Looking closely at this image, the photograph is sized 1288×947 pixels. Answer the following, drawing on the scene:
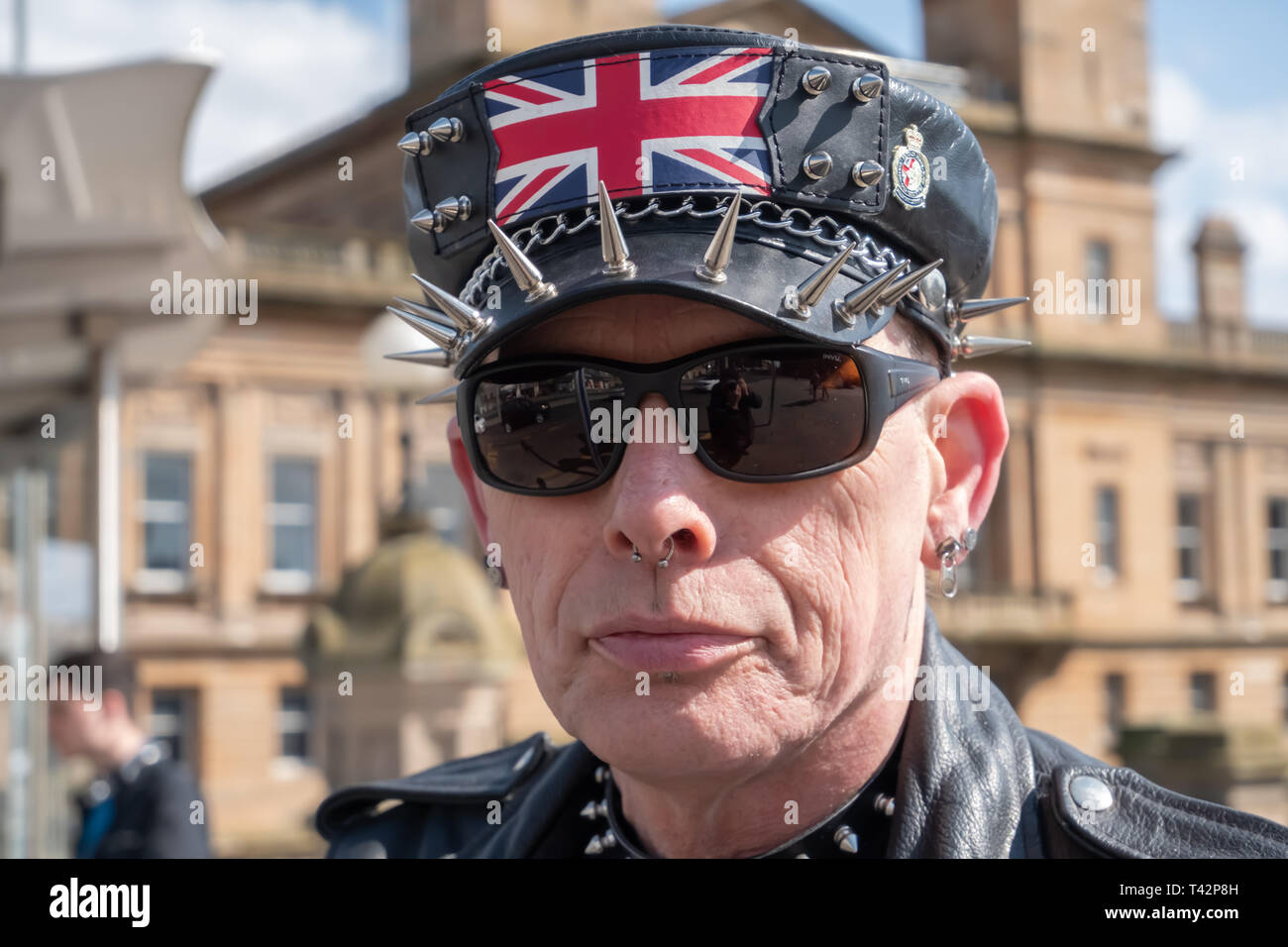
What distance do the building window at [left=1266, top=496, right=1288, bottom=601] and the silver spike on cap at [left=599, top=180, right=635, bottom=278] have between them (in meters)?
37.8

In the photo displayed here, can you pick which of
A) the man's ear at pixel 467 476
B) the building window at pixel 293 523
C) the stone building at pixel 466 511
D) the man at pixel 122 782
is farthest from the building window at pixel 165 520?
the man's ear at pixel 467 476

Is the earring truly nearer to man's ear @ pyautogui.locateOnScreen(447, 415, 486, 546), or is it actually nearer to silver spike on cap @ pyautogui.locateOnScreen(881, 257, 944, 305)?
Result: man's ear @ pyautogui.locateOnScreen(447, 415, 486, 546)

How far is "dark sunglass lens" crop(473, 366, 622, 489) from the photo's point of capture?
159cm

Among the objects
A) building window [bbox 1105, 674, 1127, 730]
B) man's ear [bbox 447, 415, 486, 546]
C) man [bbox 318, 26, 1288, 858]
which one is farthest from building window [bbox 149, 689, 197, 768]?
man [bbox 318, 26, 1288, 858]

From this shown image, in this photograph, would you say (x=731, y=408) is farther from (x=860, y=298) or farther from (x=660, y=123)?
(x=660, y=123)

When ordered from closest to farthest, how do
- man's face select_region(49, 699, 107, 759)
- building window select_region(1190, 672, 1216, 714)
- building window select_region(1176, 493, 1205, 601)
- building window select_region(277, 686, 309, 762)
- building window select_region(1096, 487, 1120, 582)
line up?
man's face select_region(49, 699, 107, 759) → building window select_region(277, 686, 309, 762) → building window select_region(1096, 487, 1120, 582) → building window select_region(1190, 672, 1216, 714) → building window select_region(1176, 493, 1205, 601)

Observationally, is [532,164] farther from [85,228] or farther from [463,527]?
[463,527]

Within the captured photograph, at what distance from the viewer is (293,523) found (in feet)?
86.8

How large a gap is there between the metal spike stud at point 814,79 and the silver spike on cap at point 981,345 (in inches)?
15.3

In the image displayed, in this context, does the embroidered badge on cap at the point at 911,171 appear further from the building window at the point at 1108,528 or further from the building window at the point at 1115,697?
the building window at the point at 1115,697

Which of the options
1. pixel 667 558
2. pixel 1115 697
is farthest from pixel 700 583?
pixel 1115 697

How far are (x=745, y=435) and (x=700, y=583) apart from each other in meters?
0.16
